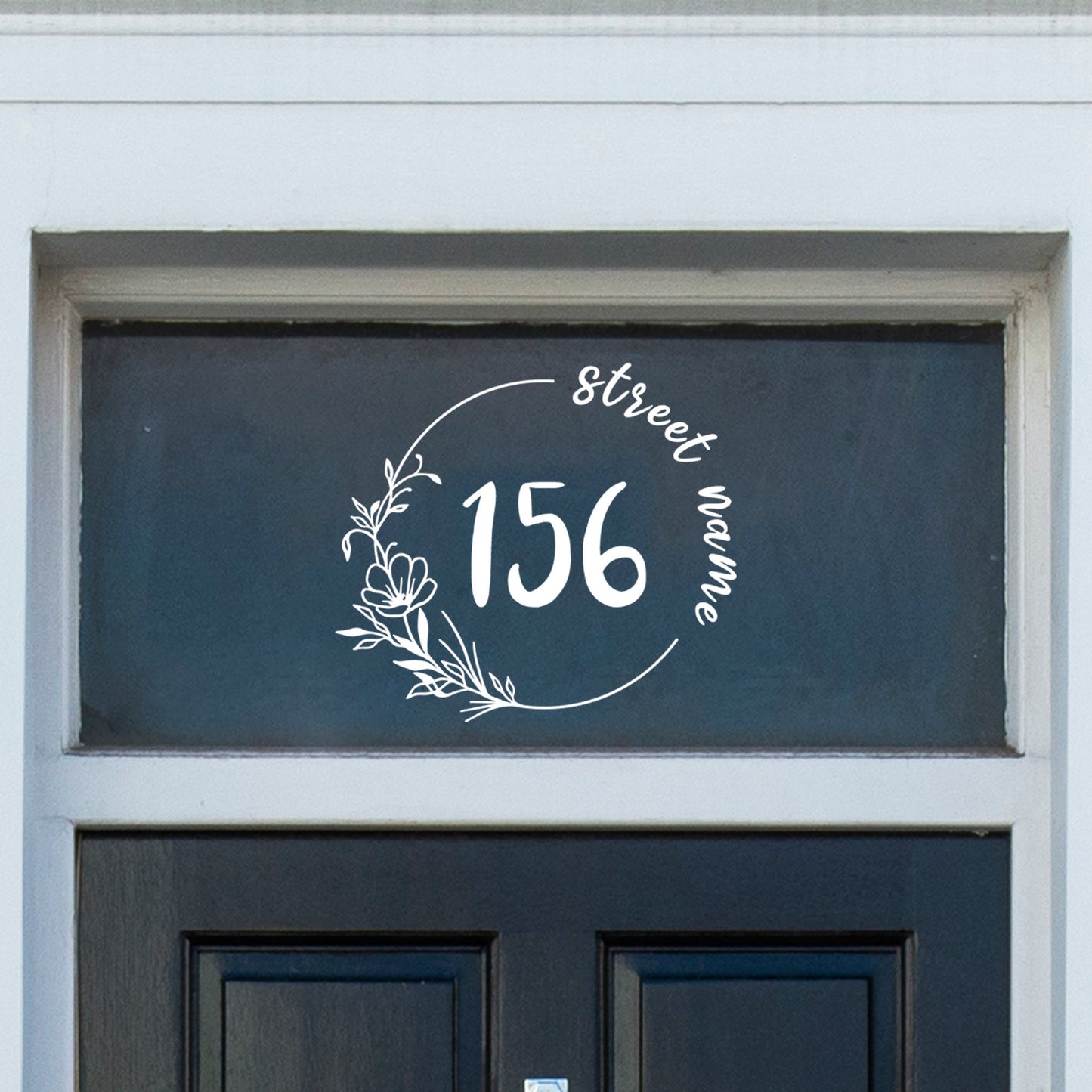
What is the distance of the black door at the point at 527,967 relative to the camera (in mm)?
1919

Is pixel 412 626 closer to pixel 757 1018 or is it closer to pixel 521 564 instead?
pixel 521 564

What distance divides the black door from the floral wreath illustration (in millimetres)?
197

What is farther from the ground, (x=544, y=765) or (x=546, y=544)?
(x=546, y=544)

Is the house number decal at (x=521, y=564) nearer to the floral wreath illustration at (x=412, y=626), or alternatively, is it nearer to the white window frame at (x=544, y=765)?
the floral wreath illustration at (x=412, y=626)

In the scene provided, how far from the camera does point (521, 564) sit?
1.97 m

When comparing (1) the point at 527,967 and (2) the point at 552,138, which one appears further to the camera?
(1) the point at 527,967

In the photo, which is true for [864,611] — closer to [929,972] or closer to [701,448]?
[701,448]

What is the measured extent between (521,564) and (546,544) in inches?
1.8

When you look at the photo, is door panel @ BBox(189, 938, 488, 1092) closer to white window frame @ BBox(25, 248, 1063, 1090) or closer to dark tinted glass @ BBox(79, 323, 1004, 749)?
white window frame @ BBox(25, 248, 1063, 1090)

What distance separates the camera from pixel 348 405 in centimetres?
198

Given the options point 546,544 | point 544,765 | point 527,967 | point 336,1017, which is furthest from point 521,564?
point 336,1017

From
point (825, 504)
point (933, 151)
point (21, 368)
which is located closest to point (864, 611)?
point (825, 504)

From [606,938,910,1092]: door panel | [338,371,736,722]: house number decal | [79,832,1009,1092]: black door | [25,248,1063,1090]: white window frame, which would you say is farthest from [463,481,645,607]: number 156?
[606,938,910,1092]: door panel

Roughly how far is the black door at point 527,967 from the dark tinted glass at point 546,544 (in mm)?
165
